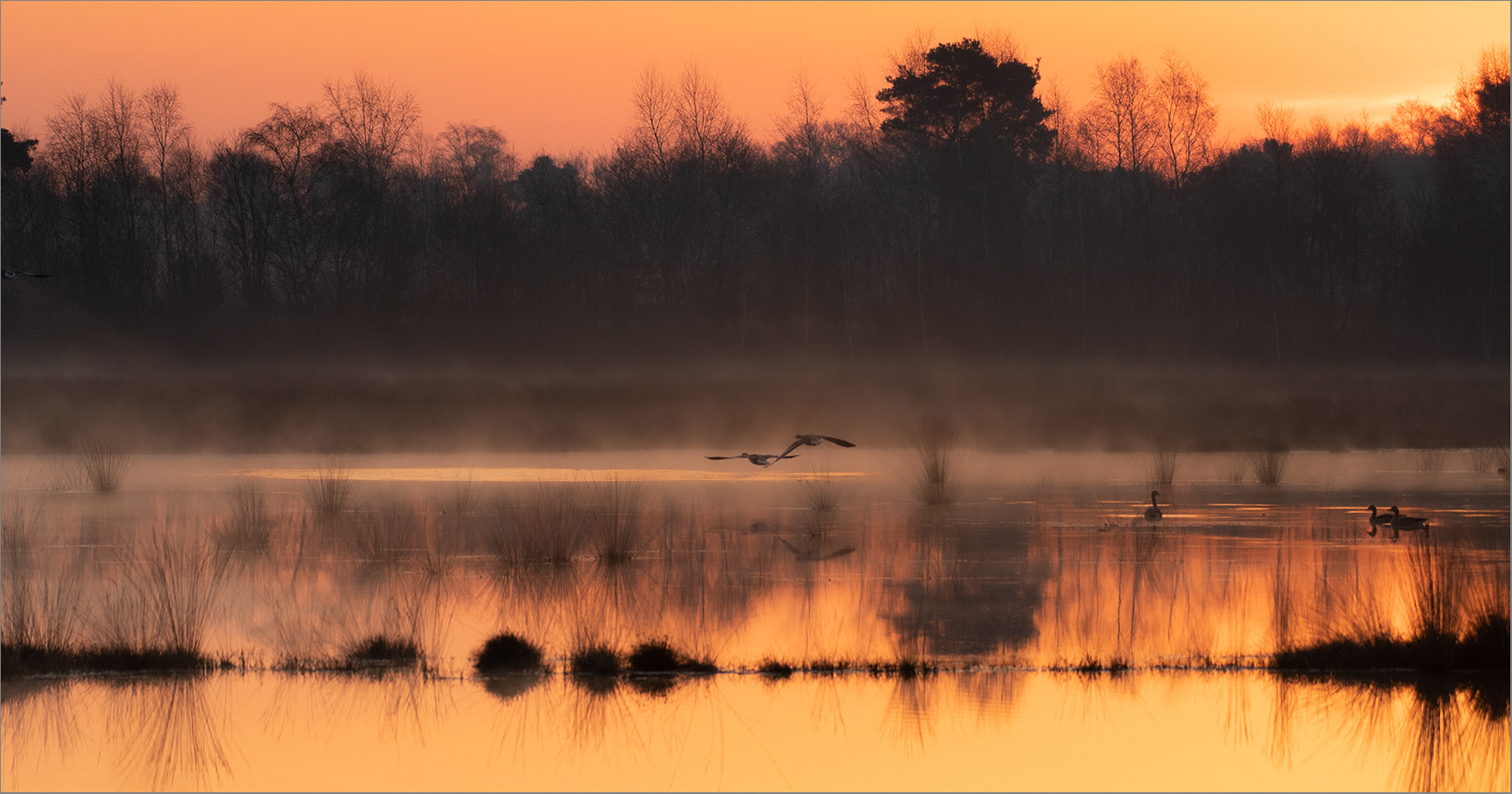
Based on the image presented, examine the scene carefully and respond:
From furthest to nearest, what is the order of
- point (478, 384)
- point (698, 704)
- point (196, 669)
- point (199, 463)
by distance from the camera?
point (478, 384), point (199, 463), point (196, 669), point (698, 704)

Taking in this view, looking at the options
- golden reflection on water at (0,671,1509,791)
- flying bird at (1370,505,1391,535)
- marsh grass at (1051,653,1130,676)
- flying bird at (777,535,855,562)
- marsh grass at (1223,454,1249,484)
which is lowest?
golden reflection on water at (0,671,1509,791)

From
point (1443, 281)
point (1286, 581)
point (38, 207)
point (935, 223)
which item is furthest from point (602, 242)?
point (1286, 581)

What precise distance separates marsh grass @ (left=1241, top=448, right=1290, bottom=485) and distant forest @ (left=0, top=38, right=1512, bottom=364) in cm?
1518

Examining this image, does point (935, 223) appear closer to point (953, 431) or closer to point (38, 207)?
point (953, 431)

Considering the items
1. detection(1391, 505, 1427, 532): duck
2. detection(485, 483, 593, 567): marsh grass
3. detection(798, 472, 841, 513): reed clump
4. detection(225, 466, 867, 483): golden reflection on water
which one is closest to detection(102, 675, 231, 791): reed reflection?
detection(485, 483, 593, 567): marsh grass

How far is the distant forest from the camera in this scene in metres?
38.8

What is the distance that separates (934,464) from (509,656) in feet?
35.6

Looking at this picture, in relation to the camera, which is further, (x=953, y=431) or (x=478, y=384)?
(x=478, y=384)

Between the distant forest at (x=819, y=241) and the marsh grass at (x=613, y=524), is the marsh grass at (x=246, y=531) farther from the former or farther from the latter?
the distant forest at (x=819, y=241)

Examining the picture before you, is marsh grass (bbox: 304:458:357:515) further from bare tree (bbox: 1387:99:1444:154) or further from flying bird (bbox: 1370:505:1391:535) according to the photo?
bare tree (bbox: 1387:99:1444:154)

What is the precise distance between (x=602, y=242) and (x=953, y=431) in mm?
17700

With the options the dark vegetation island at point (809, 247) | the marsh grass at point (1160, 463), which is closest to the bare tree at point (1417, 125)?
the dark vegetation island at point (809, 247)

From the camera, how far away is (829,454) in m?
25.3

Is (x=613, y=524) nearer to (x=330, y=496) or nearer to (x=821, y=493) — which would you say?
(x=330, y=496)
